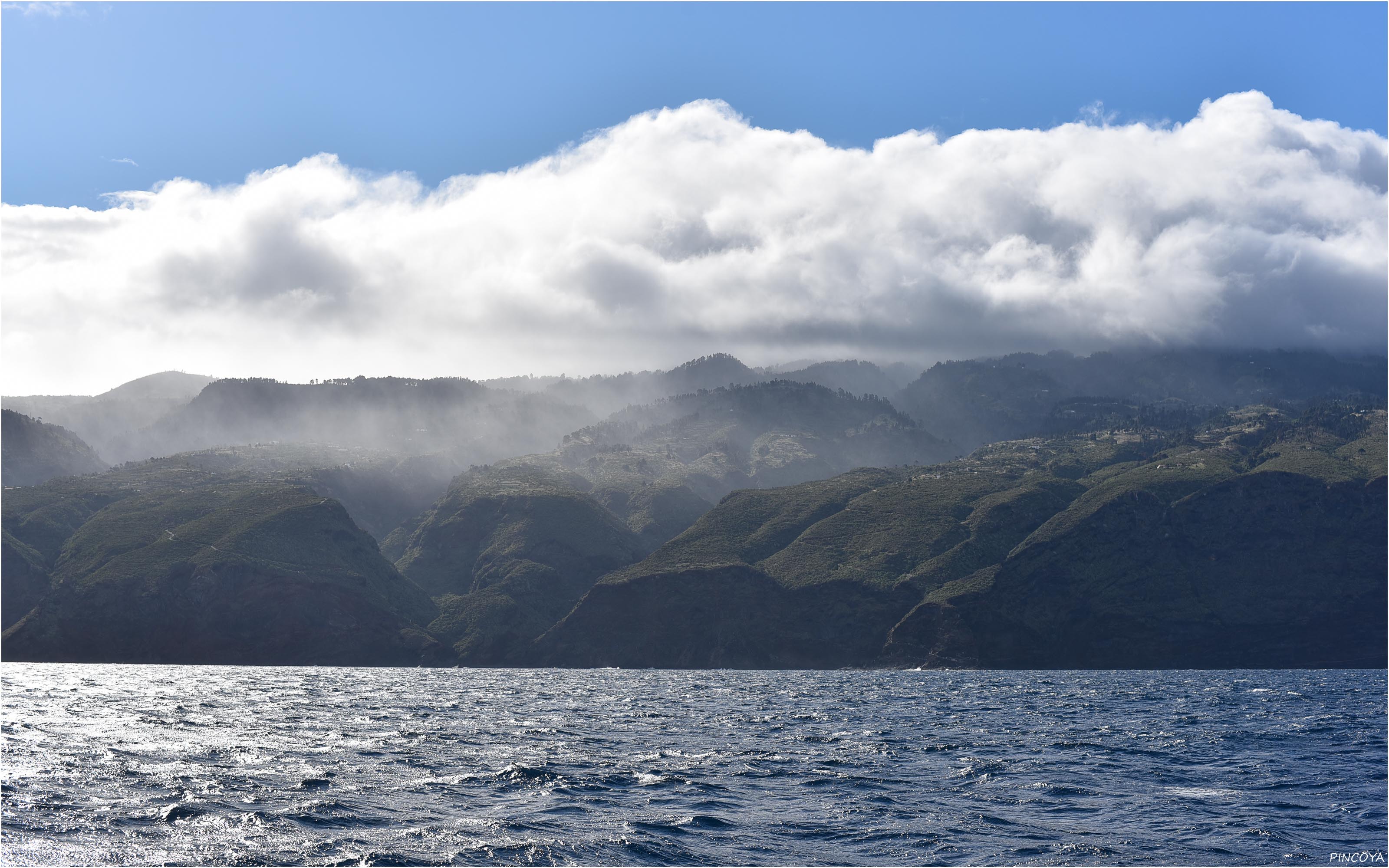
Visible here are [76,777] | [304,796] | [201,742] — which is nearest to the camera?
[304,796]

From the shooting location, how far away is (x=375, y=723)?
126250 millimetres

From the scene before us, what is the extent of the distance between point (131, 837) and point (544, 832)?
21.2 meters

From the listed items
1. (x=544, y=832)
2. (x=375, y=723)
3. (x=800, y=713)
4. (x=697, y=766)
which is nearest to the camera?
(x=544, y=832)

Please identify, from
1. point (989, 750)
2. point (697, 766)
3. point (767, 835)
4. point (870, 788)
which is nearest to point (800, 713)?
point (989, 750)

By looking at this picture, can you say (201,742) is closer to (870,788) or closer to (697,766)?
(697,766)

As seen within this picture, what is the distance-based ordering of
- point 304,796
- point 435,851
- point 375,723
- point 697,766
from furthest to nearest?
point 375,723
point 697,766
point 304,796
point 435,851

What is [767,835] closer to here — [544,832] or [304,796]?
[544,832]

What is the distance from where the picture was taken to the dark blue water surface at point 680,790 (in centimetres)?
5834

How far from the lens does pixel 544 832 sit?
6150 cm

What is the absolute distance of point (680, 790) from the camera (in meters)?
76.7

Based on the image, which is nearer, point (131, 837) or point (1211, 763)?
point (131, 837)

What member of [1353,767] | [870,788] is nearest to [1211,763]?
[1353,767]

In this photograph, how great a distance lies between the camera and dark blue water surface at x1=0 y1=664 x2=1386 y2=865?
191ft

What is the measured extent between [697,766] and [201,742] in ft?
149
